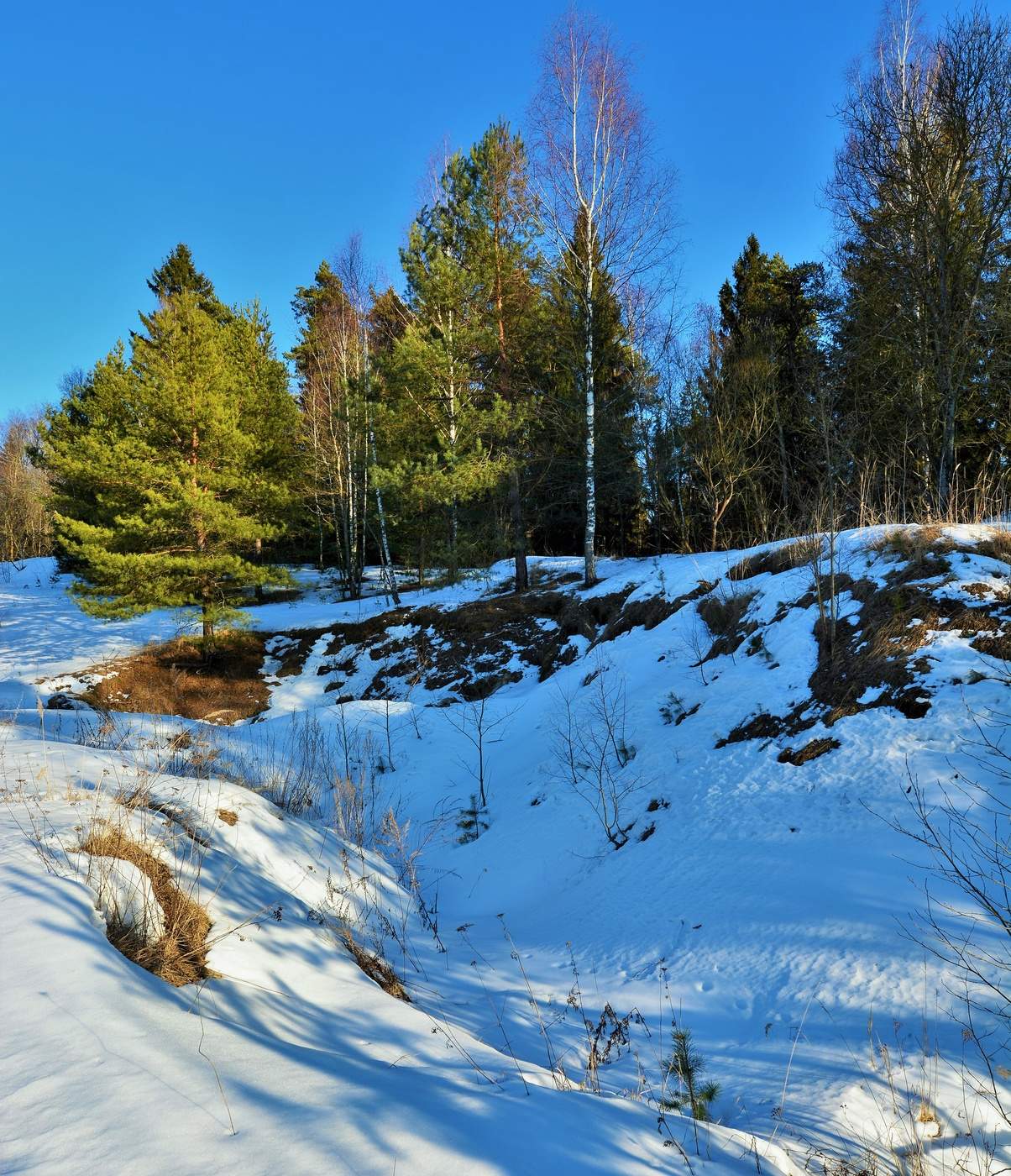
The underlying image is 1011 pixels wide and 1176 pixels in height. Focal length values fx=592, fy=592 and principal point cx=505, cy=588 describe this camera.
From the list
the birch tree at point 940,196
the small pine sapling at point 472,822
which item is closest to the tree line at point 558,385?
the birch tree at point 940,196

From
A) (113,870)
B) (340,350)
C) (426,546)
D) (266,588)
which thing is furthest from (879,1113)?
(266,588)

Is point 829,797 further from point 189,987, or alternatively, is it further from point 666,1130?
point 189,987

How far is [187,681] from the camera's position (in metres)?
14.8

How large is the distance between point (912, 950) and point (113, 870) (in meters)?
3.73

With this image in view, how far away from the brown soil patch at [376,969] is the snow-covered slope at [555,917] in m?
0.04

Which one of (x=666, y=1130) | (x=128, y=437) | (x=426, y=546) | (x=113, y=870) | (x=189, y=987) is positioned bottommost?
(x=666, y=1130)

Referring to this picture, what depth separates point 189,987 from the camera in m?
2.30

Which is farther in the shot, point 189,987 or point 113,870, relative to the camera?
point 113,870

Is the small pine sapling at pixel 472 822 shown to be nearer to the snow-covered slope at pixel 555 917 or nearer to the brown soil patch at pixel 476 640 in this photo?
the snow-covered slope at pixel 555 917

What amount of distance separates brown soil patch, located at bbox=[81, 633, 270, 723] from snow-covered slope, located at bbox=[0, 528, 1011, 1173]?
5.00 meters

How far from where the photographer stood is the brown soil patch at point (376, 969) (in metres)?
3.09

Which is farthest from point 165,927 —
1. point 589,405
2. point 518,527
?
point 518,527

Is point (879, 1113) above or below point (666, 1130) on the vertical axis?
below

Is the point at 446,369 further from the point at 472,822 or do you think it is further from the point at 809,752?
the point at 809,752
